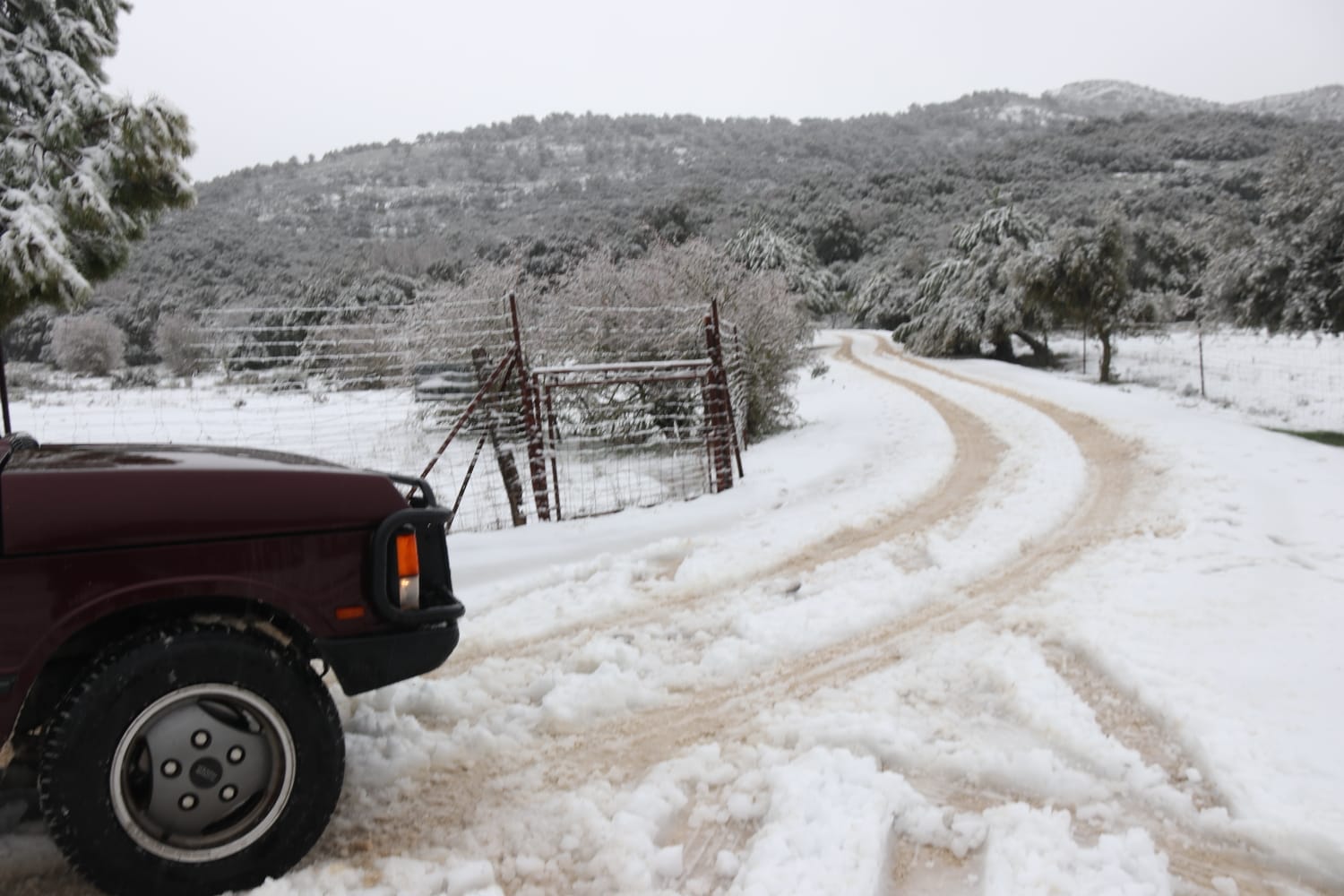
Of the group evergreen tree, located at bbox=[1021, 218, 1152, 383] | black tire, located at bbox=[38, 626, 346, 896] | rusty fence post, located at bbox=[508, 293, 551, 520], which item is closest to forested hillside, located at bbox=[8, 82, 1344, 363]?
evergreen tree, located at bbox=[1021, 218, 1152, 383]

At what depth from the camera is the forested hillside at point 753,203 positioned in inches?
960

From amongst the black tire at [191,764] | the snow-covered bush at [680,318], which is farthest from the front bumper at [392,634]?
the snow-covered bush at [680,318]

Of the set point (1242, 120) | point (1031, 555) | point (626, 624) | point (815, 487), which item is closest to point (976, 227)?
point (815, 487)

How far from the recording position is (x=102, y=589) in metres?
2.05

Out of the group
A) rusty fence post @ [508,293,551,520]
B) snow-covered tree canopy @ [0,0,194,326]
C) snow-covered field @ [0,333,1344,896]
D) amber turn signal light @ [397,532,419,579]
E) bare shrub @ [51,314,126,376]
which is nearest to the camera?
snow-covered field @ [0,333,1344,896]

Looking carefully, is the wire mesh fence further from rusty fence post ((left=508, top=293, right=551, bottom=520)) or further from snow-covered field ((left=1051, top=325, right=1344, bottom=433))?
snow-covered field ((left=1051, top=325, right=1344, bottom=433))

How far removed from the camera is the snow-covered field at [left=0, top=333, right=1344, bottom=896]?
2350 millimetres

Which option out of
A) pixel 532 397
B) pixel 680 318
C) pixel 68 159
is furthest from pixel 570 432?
pixel 68 159

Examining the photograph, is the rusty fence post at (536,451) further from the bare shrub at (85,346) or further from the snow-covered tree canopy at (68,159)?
the bare shrub at (85,346)

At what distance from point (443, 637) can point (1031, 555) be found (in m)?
4.56

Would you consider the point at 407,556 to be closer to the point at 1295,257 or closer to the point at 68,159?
the point at 68,159

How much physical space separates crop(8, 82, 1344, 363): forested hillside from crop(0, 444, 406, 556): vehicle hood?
684 cm

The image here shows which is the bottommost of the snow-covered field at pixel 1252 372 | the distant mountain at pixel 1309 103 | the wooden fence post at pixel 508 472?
the snow-covered field at pixel 1252 372

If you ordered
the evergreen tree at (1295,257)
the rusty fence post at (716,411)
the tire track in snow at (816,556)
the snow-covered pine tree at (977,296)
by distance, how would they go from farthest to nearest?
the snow-covered pine tree at (977,296) < the evergreen tree at (1295,257) < the rusty fence post at (716,411) < the tire track in snow at (816,556)
